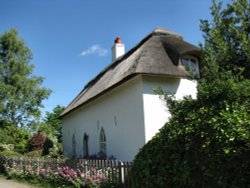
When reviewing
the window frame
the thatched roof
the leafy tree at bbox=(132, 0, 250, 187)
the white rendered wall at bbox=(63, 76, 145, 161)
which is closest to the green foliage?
the white rendered wall at bbox=(63, 76, 145, 161)

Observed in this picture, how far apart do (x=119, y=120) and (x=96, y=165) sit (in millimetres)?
4173

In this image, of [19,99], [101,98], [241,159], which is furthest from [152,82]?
[19,99]

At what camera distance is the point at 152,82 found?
13.3 meters

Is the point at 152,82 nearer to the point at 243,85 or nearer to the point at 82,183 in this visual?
the point at 82,183

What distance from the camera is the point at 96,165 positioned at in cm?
1134

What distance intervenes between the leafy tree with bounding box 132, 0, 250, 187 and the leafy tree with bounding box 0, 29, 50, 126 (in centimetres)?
2604

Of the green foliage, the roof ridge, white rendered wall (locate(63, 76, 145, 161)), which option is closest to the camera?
white rendered wall (locate(63, 76, 145, 161))

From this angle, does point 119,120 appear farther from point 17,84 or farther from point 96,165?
point 17,84

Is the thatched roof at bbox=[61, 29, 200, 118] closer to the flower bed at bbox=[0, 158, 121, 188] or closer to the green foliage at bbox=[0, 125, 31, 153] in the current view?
the flower bed at bbox=[0, 158, 121, 188]

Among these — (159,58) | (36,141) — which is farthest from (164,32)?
(36,141)

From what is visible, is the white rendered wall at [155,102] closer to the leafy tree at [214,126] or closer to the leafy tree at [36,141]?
the leafy tree at [214,126]

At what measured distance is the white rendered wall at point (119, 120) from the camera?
528 inches

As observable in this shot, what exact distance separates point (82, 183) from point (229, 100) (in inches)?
275

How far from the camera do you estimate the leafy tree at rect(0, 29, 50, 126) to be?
3091cm
